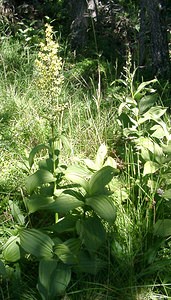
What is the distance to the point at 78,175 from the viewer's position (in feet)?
8.70

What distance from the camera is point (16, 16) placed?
8.41m

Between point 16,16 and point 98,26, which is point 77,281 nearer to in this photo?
point 98,26

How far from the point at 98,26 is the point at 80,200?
600 centimetres

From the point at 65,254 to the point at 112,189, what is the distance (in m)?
0.69

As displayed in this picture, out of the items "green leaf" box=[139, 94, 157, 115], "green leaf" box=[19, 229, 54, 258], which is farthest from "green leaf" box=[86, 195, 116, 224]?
"green leaf" box=[139, 94, 157, 115]

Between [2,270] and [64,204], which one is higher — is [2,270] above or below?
below

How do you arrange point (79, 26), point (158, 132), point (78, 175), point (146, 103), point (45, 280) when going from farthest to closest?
point (79, 26) < point (146, 103) < point (158, 132) < point (78, 175) < point (45, 280)

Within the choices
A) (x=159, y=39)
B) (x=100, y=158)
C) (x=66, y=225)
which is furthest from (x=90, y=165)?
(x=159, y=39)

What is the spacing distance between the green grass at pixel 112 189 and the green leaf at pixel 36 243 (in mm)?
222

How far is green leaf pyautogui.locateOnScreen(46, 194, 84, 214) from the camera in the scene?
2439 millimetres

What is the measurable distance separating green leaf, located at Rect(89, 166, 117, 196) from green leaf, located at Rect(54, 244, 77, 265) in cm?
31

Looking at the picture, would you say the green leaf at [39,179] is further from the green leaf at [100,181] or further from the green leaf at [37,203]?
the green leaf at [100,181]

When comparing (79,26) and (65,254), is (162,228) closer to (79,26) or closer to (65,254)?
(65,254)

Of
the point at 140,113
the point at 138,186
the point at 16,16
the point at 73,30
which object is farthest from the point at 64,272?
the point at 16,16
